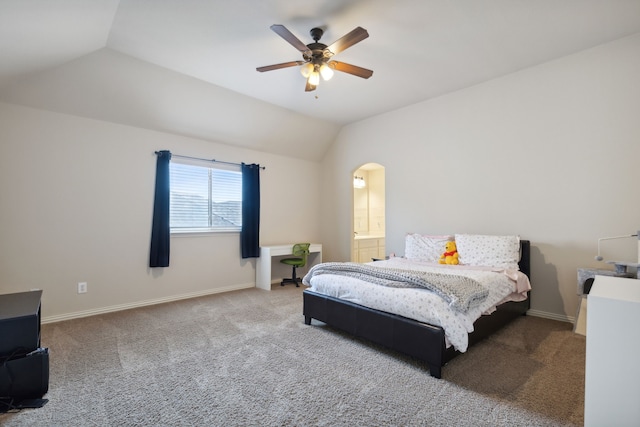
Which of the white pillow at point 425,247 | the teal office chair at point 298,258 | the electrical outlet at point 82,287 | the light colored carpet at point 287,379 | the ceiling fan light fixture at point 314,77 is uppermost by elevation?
the ceiling fan light fixture at point 314,77

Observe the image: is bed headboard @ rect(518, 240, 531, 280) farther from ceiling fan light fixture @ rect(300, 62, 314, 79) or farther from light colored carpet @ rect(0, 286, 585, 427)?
ceiling fan light fixture @ rect(300, 62, 314, 79)

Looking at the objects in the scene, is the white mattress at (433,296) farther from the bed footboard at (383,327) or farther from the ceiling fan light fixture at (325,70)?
the ceiling fan light fixture at (325,70)

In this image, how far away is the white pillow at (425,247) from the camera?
3924 mm

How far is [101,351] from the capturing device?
259 cm

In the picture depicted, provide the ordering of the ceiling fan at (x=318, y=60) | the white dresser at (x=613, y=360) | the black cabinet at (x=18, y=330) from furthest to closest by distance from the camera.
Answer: the ceiling fan at (x=318, y=60)
the black cabinet at (x=18, y=330)
the white dresser at (x=613, y=360)

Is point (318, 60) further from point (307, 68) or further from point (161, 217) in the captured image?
point (161, 217)

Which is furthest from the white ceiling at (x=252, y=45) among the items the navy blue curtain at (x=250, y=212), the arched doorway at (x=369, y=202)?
the arched doorway at (x=369, y=202)

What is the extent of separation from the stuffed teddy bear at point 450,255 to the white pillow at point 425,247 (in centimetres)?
10

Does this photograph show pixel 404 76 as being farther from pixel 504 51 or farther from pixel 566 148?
pixel 566 148

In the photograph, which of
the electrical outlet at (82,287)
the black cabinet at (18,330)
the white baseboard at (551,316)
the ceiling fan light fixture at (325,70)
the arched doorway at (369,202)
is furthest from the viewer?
the arched doorway at (369,202)

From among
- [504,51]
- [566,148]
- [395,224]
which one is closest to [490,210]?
[566,148]

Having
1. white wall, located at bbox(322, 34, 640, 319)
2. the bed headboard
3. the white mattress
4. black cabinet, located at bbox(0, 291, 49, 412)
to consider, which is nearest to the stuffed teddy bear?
the white mattress

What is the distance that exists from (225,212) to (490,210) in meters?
3.92

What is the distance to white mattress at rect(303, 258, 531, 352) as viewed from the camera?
2160 mm
